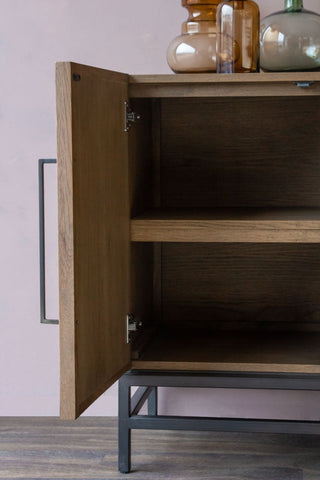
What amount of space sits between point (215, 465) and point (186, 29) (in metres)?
1.26

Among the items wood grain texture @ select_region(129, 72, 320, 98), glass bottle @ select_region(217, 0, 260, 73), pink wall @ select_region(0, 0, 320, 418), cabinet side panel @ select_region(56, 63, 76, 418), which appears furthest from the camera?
pink wall @ select_region(0, 0, 320, 418)

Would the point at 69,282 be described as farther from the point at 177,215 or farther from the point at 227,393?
the point at 227,393

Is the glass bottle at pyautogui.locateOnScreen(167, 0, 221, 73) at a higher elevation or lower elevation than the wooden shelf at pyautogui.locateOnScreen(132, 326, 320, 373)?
higher

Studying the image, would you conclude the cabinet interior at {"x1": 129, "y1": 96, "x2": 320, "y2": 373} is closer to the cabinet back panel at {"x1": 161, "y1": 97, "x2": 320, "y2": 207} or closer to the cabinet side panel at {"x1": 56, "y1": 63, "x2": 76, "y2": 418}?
the cabinet back panel at {"x1": 161, "y1": 97, "x2": 320, "y2": 207}

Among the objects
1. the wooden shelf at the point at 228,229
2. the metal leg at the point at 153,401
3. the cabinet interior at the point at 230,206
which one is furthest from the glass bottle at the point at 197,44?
the metal leg at the point at 153,401

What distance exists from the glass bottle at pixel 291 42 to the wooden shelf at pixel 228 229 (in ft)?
1.33

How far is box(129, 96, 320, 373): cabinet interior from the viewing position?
7.73 ft

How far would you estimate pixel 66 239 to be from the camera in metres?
1.63

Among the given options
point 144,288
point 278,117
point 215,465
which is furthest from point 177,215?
point 215,465

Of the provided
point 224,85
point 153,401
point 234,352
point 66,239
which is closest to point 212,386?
point 234,352

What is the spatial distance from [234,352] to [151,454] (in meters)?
0.43

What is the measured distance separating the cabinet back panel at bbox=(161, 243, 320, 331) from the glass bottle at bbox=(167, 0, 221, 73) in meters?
0.65

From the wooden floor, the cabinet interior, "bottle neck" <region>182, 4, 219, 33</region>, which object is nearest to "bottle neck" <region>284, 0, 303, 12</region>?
"bottle neck" <region>182, 4, 219, 33</region>

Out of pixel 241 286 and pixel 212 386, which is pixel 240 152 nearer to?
pixel 241 286
